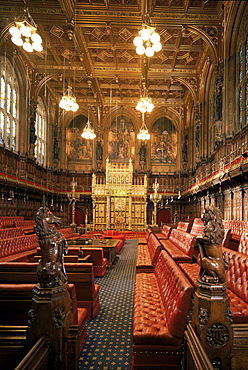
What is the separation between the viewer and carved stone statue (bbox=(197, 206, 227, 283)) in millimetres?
2252

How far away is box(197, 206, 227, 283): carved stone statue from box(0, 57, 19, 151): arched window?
51.0ft

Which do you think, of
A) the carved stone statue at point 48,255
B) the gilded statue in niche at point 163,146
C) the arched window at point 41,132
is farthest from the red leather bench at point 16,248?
the gilded statue in niche at point 163,146

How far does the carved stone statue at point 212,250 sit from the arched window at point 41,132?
21469mm

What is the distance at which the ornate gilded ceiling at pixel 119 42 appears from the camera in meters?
13.1

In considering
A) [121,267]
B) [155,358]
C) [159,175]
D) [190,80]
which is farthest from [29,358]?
[159,175]

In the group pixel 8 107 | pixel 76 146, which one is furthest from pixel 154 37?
pixel 76 146

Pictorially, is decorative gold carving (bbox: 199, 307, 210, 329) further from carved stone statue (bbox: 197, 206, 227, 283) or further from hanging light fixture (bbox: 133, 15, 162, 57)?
hanging light fixture (bbox: 133, 15, 162, 57)

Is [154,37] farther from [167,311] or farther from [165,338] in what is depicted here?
[165,338]

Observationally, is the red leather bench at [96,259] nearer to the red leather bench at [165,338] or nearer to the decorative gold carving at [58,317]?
the red leather bench at [165,338]

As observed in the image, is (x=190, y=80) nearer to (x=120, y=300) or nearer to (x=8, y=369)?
(x=120, y=300)

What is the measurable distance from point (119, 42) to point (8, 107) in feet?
28.3

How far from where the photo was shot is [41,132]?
23.0 metres

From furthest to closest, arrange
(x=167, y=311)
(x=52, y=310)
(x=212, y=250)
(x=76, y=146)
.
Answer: (x=76, y=146)
(x=167, y=311)
(x=212, y=250)
(x=52, y=310)

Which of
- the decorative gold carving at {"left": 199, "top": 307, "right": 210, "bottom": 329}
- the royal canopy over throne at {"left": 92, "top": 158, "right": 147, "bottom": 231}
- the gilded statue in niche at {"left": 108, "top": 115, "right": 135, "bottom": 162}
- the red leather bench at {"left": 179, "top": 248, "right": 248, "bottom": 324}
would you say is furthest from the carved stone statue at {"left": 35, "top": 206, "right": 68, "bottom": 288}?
the gilded statue in niche at {"left": 108, "top": 115, "right": 135, "bottom": 162}
